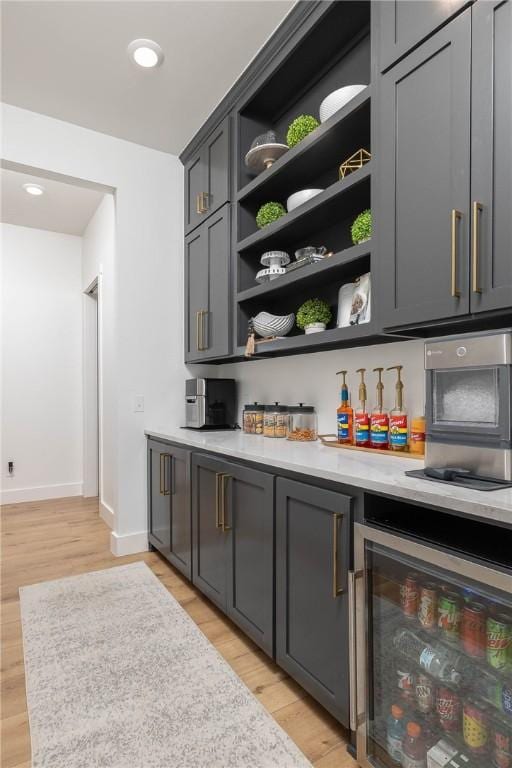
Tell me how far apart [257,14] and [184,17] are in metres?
0.35

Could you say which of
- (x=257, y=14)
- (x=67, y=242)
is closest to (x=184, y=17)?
(x=257, y=14)

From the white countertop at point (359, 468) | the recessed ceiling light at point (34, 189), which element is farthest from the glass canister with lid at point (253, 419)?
the recessed ceiling light at point (34, 189)

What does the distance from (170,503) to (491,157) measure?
2.35 m

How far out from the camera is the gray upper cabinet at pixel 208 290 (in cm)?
276

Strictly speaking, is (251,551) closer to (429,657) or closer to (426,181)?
(429,657)

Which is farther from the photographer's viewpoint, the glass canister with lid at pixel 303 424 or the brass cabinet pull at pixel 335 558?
the glass canister with lid at pixel 303 424

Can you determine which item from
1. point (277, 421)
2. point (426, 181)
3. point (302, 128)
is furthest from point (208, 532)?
point (302, 128)

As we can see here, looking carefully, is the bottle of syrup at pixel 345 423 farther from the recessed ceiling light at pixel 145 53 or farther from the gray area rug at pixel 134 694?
the recessed ceiling light at pixel 145 53

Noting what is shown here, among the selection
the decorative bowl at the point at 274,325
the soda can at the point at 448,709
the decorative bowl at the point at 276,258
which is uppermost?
the decorative bowl at the point at 276,258

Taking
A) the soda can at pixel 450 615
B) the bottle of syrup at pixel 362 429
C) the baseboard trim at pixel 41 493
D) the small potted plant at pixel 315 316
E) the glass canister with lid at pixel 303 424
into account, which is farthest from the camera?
the baseboard trim at pixel 41 493

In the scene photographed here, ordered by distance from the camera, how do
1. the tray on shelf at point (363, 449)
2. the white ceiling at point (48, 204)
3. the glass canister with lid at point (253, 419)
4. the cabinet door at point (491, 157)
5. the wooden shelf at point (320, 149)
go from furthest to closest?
1. the white ceiling at point (48, 204)
2. the glass canister with lid at point (253, 419)
3. the wooden shelf at point (320, 149)
4. the tray on shelf at point (363, 449)
5. the cabinet door at point (491, 157)

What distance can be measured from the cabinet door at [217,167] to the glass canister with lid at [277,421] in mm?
1320

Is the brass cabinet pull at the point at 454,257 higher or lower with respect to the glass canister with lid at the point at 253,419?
higher

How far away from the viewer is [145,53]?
2.29 metres
